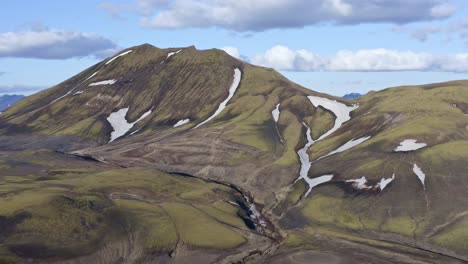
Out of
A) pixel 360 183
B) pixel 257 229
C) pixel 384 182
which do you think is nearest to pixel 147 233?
A: pixel 257 229

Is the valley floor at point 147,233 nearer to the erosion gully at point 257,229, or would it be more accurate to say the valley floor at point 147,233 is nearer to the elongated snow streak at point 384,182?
the erosion gully at point 257,229

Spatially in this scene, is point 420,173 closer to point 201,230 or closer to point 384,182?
point 384,182

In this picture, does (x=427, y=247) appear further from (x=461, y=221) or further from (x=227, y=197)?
(x=227, y=197)

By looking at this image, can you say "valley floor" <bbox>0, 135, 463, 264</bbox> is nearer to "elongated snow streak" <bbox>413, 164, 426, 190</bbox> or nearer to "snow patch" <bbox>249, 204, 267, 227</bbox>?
"snow patch" <bbox>249, 204, 267, 227</bbox>

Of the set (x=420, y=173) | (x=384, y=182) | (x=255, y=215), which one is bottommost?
(x=255, y=215)

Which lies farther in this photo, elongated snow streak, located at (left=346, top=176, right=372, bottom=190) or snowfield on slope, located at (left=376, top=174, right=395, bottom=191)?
elongated snow streak, located at (left=346, top=176, right=372, bottom=190)

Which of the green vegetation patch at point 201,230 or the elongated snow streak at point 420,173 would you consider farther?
the elongated snow streak at point 420,173

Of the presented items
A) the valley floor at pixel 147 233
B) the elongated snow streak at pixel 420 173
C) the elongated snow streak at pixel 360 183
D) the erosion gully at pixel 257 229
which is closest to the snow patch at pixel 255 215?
the erosion gully at pixel 257 229

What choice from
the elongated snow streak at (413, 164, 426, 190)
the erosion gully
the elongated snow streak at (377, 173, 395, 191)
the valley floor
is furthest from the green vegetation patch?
the elongated snow streak at (413, 164, 426, 190)

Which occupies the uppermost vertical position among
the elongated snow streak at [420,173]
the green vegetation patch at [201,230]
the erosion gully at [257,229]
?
the elongated snow streak at [420,173]

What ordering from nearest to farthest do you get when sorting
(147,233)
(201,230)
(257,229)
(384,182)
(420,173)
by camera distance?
1. (147,233)
2. (201,230)
3. (257,229)
4. (384,182)
5. (420,173)

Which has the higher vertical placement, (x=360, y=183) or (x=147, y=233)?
(x=147, y=233)
